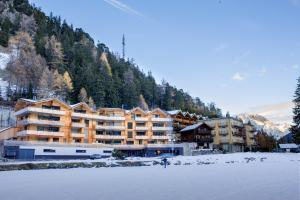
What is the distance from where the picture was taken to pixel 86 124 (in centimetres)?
8119

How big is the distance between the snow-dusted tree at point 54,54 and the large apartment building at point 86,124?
44672 mm

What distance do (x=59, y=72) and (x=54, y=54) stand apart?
38.1ft

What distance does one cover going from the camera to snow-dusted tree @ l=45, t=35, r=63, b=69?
12140 cm

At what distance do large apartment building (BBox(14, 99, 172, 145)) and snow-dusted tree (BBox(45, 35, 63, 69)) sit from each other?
147ft

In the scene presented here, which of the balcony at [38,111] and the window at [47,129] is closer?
the balcony at [38,111]

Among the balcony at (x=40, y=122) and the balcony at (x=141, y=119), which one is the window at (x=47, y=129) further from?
the balcony at (x=141, y=119)

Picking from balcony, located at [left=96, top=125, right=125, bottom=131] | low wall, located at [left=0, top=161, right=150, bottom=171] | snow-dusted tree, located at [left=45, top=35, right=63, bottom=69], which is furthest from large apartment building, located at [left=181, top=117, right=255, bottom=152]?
snow-dusted tree, located at [left=45, top=35, right=63, bottom=69]

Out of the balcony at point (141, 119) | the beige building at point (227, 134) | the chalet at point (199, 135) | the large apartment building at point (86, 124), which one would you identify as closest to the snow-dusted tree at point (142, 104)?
the beige building at point (227, 134)

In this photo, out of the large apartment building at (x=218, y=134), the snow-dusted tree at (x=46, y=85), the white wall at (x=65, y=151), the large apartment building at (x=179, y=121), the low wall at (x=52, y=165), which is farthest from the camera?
the large apartment building at (x=179, y=121)

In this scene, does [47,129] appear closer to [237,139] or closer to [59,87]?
[59,87]

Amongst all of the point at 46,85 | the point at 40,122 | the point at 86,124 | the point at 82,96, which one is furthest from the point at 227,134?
the point at 40,122

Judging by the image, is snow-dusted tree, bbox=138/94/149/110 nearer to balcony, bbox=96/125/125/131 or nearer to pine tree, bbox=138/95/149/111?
pine tree, bbox=138/95/149/111

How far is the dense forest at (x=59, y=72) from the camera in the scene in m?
104

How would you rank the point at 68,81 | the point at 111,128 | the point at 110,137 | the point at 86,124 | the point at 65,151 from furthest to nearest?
the point at 68,81 → the point at 111,128 → the point at 110,137 → the point at 86,124 → the point at 65,151
